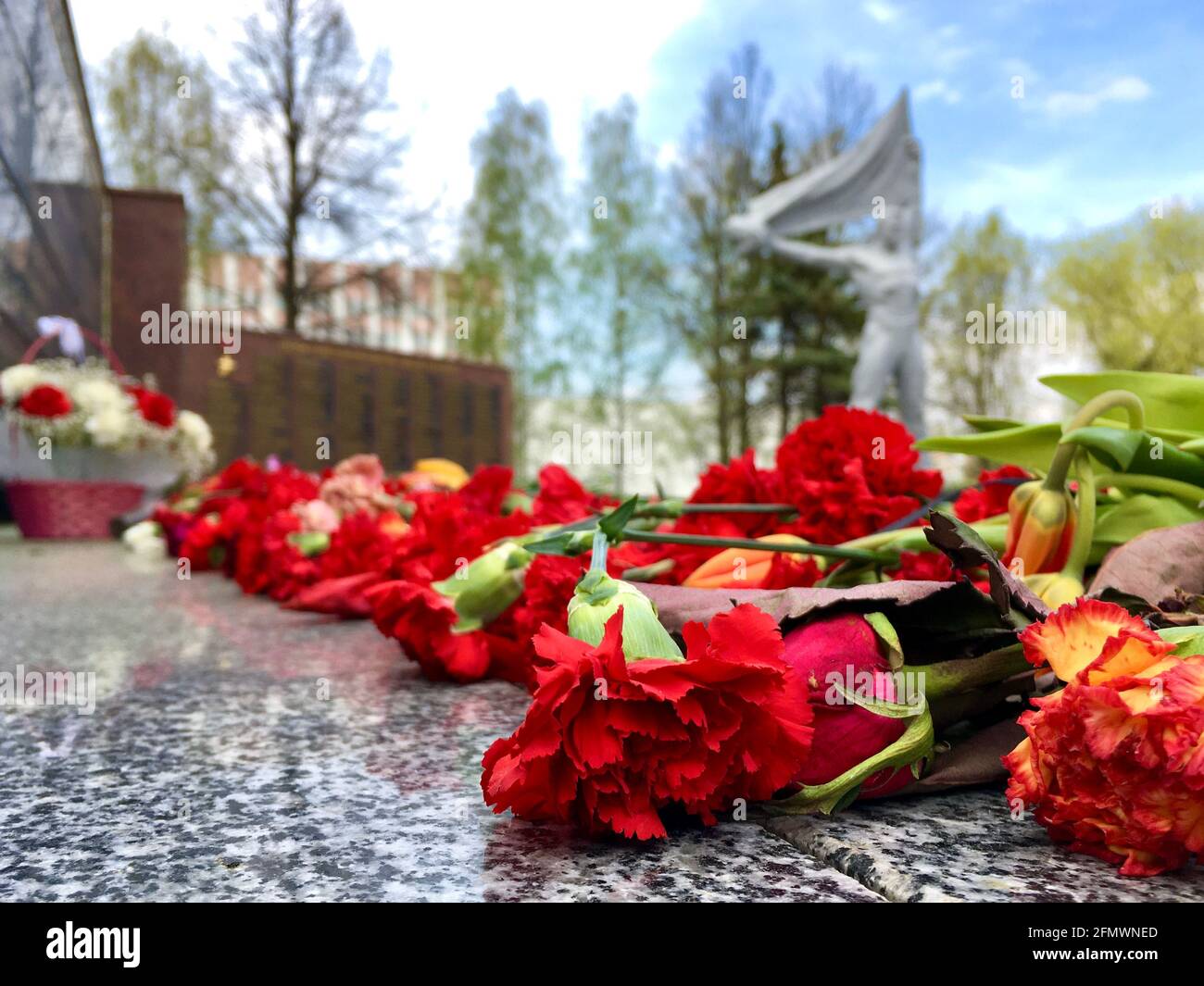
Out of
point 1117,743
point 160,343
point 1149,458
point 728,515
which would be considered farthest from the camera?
A: point 160,343

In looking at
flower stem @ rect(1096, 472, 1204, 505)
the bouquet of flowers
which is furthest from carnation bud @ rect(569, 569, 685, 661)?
the bouquet of flowers

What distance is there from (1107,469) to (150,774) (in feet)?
2.61

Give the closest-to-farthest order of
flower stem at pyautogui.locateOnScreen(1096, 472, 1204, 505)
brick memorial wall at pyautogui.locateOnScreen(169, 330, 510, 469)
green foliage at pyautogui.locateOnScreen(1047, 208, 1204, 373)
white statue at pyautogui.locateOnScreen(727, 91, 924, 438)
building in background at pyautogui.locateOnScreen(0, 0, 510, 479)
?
flower stem at pyautogui.locateOnScreen(1096, 472, 1204, 505), building in background at pyautogui.locateOnScreen(0, 0, 510, 479), brick memorial wall at pyautogui.locateOnScreen(169, 330, 510, 469), white statue at pyautogui.locateOnScreen(727, 91, 924, 438), green foliage at pyautogui.locateOnScreen(1047, 208, 1204, 373)

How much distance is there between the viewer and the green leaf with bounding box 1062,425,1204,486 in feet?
2.31

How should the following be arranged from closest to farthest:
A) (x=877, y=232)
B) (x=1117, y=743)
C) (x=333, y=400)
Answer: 1. (x=1117, y=743)
2. (x=333, y=400)
3. (x=877, y=232)

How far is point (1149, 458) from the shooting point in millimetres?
792

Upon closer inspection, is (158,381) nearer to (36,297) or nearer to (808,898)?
(36,297)

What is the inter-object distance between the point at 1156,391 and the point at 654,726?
0.67 m

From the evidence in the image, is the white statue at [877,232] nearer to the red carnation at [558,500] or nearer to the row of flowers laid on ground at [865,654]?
the red carnation at [558,500]
